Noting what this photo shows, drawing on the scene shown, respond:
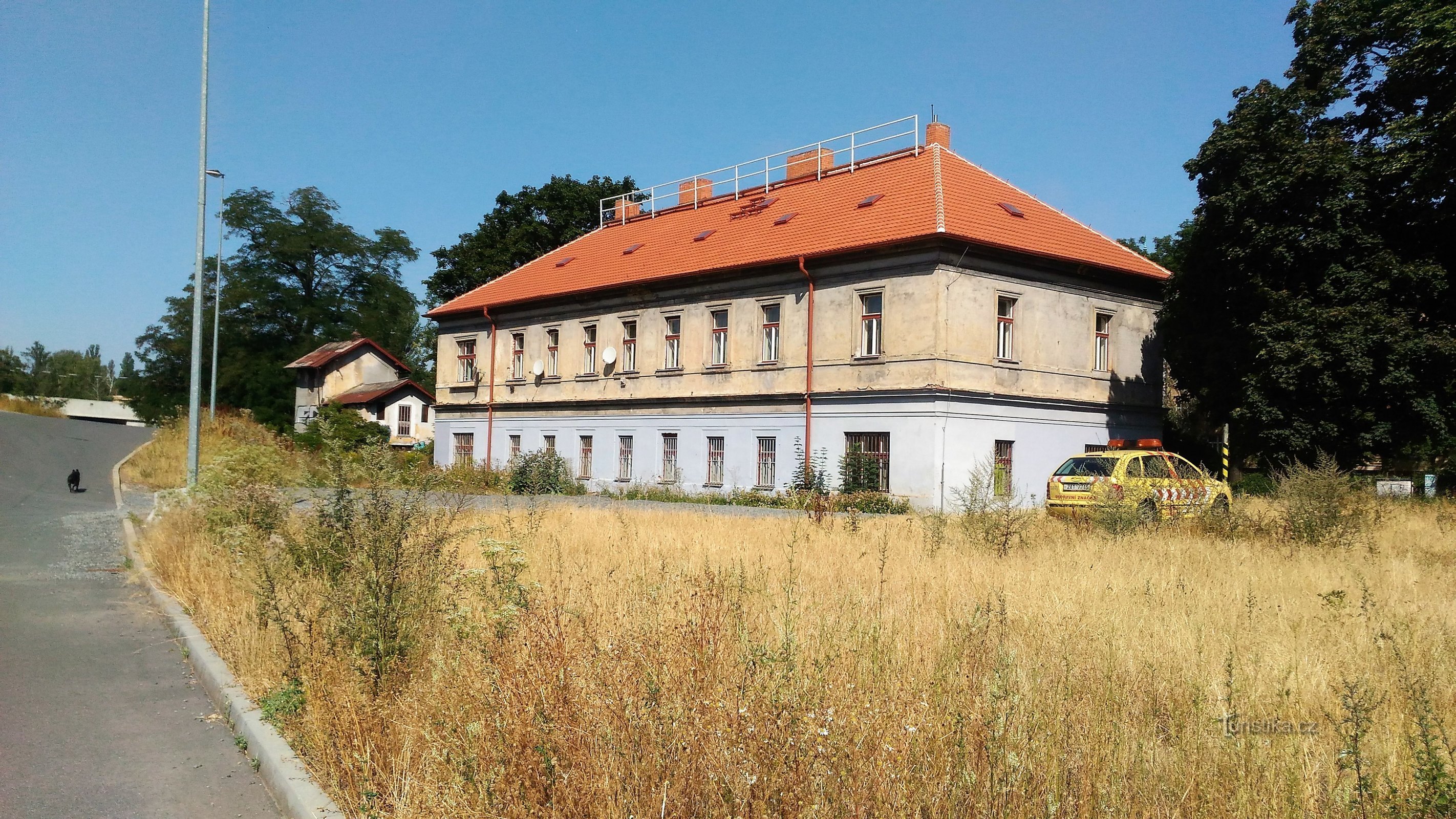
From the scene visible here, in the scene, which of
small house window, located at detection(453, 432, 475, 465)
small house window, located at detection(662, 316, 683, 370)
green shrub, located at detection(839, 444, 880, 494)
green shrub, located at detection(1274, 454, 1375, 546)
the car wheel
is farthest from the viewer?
small house window, located at detection(453, 432, 475, 465)

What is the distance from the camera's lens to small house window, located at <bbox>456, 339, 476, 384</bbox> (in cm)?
4350

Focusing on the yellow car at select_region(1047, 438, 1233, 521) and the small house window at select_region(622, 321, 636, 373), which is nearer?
the yellow car at select_region(1047, 438, 1233, 521)

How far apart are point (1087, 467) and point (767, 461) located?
11289 mm

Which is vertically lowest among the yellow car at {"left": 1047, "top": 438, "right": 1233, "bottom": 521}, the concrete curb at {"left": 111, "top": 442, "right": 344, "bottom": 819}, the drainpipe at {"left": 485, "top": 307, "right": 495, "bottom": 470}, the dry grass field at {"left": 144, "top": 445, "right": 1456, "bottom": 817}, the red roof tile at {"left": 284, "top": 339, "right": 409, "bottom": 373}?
the concrete curb at {"left": 111, "top": 442, "right": 344, "bottom": 819}

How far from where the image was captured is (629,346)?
36.2 meters

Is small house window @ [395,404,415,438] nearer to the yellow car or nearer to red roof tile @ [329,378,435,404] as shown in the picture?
red roof tile @ [329,378,435,404]

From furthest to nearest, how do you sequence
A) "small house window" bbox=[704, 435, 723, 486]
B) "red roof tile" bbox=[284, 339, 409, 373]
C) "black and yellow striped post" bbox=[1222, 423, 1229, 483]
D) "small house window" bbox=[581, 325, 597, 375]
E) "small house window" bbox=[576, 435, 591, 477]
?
"red roof tile" bbox=[284, 339, 409, 373] → "small house window" bbox=[581, 325, 597, 375] → "small house window" bbox=[576, 435, 591, 477] → "small house window" bbox=[704, 435, 723, 486] → "black and yellow striped post" bbox=[1222, 423, 1229, 483]

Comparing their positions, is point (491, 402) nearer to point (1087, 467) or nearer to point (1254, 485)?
point (1087, 467)

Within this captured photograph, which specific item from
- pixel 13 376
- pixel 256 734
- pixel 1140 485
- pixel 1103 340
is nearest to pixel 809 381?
pixel 1103 340

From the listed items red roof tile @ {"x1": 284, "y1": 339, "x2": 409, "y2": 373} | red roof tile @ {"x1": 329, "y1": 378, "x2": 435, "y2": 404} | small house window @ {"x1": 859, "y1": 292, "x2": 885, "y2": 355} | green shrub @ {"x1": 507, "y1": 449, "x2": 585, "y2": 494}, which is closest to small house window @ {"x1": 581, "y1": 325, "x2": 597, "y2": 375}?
green shrub @ {"x1": 507, "y1": 449, "x2": 585, "y2": 494}

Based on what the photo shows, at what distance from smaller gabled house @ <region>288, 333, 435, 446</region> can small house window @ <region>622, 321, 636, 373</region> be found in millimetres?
32641

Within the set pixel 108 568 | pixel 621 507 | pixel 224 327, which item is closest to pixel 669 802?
pixel 108 568

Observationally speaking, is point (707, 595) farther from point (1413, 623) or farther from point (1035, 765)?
point (1413, 623)

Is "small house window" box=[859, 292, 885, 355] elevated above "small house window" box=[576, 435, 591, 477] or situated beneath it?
elevated above
